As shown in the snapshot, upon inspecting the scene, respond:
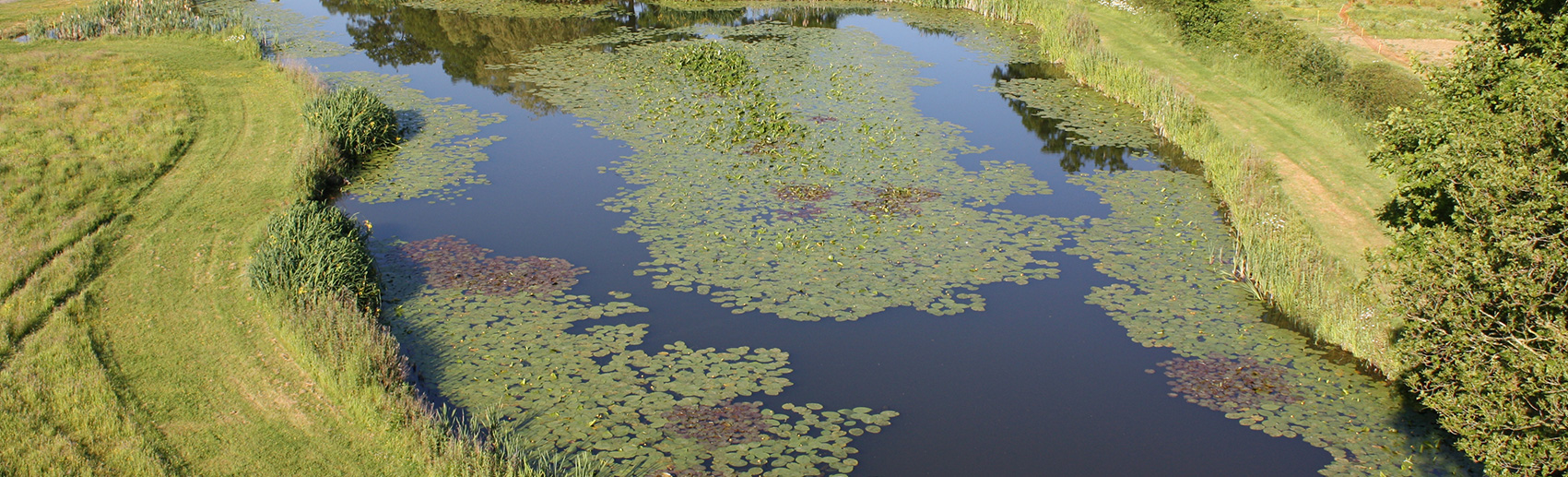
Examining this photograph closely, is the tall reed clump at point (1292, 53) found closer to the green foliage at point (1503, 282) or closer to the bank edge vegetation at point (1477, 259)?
the bank edge vegetation at point (1477, 259)

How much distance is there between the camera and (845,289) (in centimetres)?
1273

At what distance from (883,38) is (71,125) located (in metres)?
19.4

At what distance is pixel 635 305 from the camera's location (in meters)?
12.3

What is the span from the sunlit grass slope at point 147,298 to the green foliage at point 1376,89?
15960mm

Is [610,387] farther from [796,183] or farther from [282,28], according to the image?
[282,28]

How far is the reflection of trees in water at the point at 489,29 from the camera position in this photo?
25.3 metres

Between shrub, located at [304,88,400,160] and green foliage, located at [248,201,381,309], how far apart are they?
15.4 ft

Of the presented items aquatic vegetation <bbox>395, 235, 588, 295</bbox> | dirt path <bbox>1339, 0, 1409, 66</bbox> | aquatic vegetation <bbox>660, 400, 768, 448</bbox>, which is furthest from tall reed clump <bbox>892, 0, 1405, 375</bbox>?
aquatic vegetation <bbox>395, 235, 588, 295</bbox>

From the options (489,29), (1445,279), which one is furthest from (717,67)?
(1445,279)

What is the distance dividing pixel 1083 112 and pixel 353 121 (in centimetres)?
1379

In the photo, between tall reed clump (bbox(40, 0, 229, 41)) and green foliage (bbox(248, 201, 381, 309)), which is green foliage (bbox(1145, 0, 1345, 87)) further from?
tall reed clump (bbox(40, 0, 229, 41))

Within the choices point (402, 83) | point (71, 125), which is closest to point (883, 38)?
point (402, 83)

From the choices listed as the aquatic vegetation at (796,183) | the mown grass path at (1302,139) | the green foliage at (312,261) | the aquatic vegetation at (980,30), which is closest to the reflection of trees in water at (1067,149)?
the aquatic vegetation at (796,183)

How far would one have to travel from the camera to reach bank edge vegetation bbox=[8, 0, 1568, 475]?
7.48 meters
